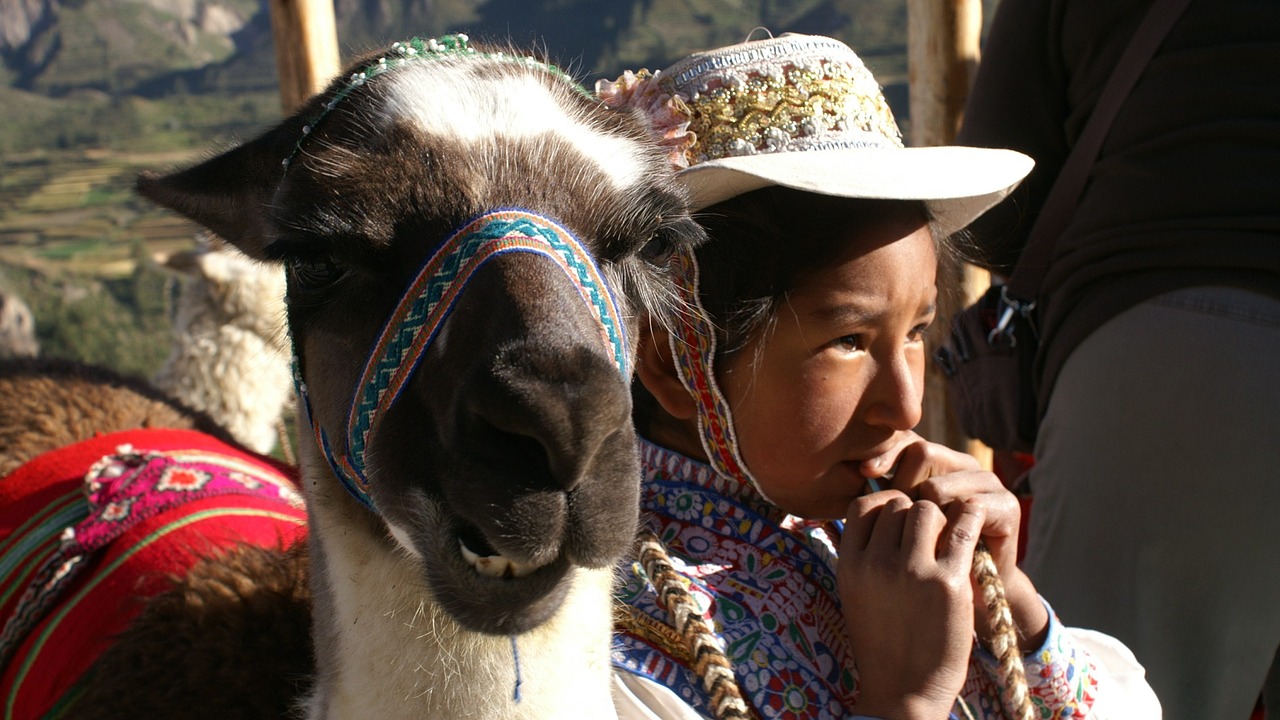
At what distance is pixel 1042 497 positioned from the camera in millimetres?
Answer: 2447

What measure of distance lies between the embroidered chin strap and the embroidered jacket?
61mm

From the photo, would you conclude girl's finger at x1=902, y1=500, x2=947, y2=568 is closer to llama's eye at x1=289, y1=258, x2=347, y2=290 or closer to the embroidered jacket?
the embroidered jacket

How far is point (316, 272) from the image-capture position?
1.34m

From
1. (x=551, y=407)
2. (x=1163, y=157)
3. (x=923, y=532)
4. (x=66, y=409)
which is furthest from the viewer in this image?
(x=66, y=409)

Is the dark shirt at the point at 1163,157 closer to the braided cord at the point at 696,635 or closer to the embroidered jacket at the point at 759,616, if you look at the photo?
the embroidered jacket at the point at 759,616

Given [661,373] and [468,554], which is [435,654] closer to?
[468,554]

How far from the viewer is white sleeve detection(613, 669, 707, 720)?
1403mm

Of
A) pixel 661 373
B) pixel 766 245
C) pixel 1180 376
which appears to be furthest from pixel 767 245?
pixel 1180 376

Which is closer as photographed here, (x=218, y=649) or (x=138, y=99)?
(x=218, y=649)

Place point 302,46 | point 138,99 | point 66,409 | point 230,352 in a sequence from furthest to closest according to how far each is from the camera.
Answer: point 138,99 < point 230,352 < point 302,46 < point 66,409

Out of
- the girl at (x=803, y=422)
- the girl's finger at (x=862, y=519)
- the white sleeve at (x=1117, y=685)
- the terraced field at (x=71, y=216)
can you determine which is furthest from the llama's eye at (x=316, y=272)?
the terraced field at (x=71, y=216)

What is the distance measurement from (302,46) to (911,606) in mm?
2904

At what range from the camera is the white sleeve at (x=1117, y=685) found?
1668 millimetres

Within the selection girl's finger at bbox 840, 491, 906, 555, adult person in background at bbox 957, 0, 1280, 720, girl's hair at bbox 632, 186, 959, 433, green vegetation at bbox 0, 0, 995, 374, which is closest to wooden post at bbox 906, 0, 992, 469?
adult person in background at bbox 957, 0, 1280, 720
